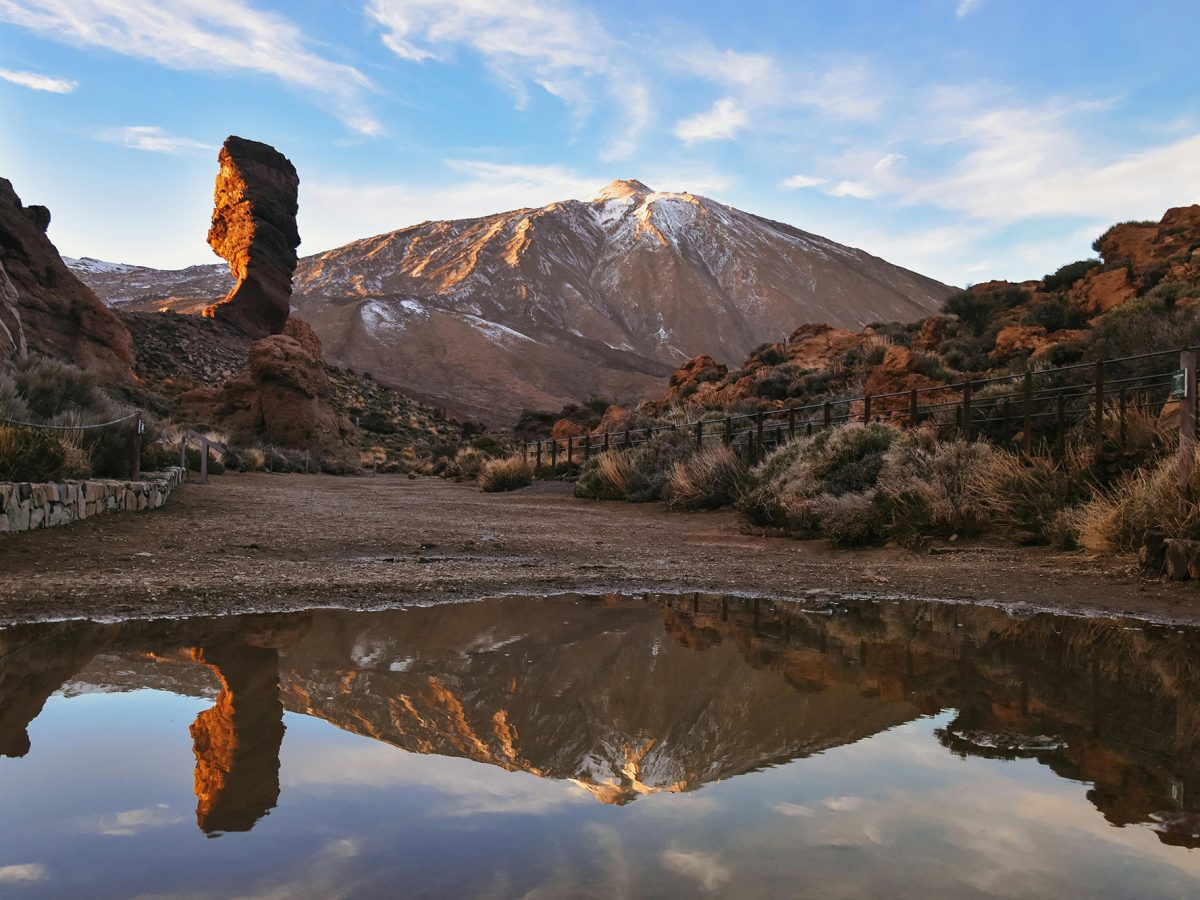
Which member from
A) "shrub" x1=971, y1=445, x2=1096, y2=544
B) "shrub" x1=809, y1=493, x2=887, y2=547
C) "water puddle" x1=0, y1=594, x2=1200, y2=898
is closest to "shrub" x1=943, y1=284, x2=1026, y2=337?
"shrub" x1=971, y1=445, x2=1096, y2=544

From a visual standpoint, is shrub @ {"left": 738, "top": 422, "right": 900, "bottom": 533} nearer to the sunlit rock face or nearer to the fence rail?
the fence rail

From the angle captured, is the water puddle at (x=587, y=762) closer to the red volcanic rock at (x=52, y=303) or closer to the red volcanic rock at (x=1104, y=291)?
the red volcanic rock at (x=1104, y=291)

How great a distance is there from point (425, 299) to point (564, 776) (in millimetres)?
143486

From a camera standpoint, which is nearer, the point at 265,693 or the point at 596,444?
the point at 265,693

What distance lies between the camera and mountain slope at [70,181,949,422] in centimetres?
11581

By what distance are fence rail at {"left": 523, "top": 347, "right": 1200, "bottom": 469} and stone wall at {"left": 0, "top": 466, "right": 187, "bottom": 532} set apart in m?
10.5

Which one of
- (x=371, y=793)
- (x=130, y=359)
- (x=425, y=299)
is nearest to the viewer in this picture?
(x=371, y=793)

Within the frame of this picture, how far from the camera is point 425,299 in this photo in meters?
142

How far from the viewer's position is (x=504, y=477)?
1021 inches

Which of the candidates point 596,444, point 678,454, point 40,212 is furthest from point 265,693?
point 40,212

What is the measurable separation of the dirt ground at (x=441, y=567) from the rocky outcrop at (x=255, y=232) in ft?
181

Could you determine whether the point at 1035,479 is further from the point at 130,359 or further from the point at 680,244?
the point at 680,244

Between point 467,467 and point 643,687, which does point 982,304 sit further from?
point 643,687

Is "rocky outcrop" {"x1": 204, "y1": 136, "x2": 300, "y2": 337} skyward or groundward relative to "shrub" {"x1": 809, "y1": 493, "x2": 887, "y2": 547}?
skyward
